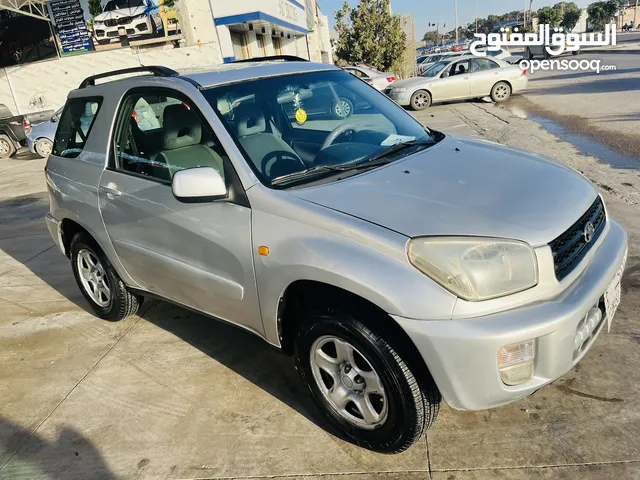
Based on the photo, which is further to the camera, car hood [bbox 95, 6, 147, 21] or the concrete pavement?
car hood [bbox 95, 6, 147, 21]

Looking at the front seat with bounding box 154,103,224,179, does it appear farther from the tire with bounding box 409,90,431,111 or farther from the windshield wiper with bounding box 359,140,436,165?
the tire with bounding box 409,90,431,111

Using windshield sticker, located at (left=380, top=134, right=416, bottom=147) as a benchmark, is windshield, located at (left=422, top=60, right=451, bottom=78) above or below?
below

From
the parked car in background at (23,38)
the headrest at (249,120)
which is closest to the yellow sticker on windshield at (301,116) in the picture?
the headrest at (249,120)

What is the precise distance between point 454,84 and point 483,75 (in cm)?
92

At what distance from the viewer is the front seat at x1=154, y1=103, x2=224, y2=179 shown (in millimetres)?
3012

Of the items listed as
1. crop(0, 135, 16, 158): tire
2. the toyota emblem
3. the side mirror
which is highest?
the side mirror

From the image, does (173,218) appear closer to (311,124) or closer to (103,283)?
A: (311,124)

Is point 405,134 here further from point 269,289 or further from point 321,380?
point 321,380

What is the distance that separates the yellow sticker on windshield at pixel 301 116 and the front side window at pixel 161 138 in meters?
0.71

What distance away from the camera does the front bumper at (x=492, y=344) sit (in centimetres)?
207

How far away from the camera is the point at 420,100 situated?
54.9 ft

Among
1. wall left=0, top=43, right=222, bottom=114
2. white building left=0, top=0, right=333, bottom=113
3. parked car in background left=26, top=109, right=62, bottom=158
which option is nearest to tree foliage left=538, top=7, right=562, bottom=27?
white building left=0, top=0, right=333, bottom=113

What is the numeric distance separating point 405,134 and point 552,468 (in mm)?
2087

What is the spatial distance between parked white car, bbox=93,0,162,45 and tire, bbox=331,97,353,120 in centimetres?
1719
